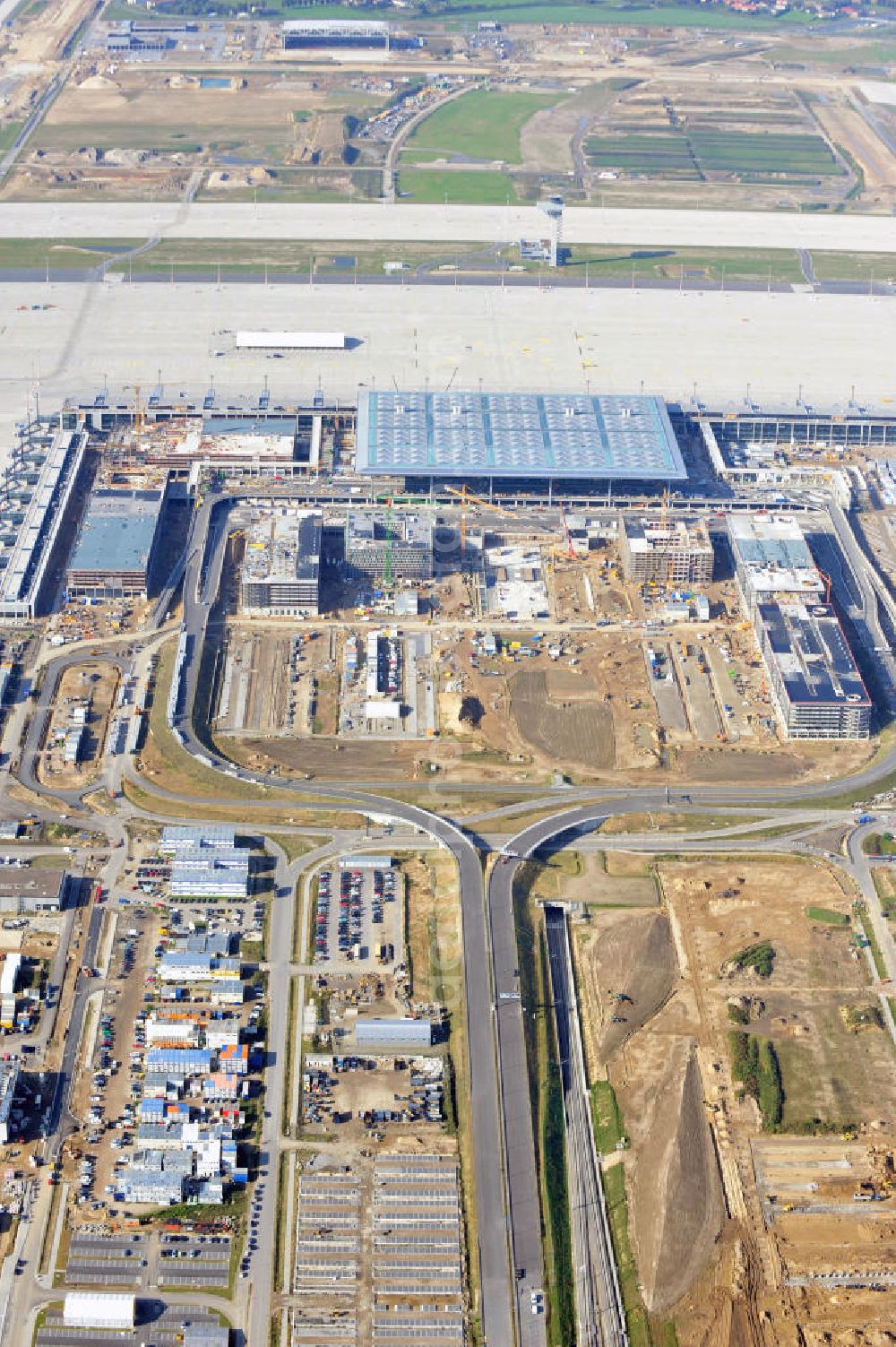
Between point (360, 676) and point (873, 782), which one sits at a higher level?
point (360, 676)

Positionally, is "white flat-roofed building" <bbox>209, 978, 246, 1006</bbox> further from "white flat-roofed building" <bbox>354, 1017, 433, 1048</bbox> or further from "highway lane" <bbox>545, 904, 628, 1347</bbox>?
"highway lane" <bbox>545, 904, 628, 1347</bbox>

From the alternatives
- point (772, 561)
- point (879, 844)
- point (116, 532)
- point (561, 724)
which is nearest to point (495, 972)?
point (561, 724)

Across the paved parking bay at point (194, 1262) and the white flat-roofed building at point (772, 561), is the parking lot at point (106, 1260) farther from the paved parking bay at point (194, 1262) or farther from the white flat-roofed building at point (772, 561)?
the white flat-roofed building at point (772, 561)

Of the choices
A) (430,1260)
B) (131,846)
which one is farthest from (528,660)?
(430,1260)

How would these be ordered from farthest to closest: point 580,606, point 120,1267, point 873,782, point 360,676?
point 580,606, point 360,676, point 873,782, point 120,1267

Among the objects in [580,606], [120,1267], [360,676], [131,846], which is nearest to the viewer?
[120,1267]

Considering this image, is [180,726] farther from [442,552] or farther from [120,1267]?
[120,1267]
